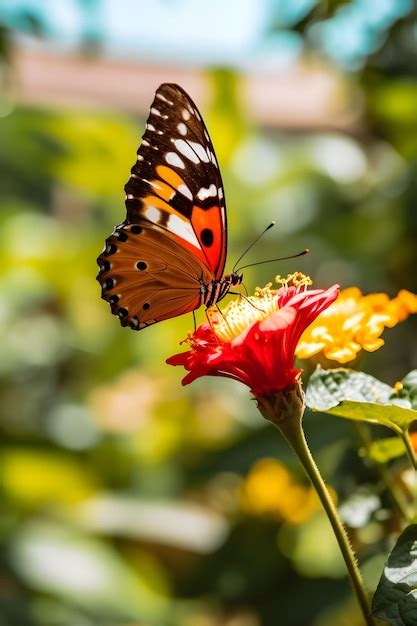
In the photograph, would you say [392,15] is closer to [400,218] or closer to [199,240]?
[400,218]

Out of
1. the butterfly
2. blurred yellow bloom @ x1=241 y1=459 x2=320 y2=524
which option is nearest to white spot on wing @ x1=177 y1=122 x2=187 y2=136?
the butterfly

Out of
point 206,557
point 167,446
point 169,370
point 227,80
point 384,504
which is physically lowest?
point 384,504

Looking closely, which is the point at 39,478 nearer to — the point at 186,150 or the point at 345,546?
the point at 186,150

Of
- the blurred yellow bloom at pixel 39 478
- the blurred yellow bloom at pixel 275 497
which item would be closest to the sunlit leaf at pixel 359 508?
the blurred yellow bloom at pixel 275 497

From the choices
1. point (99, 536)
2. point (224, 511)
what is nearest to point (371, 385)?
point (224, 511)

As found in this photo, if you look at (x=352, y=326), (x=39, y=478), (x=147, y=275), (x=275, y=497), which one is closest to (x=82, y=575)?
(x=39, y=478)

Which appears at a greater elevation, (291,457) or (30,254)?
(30,254)
